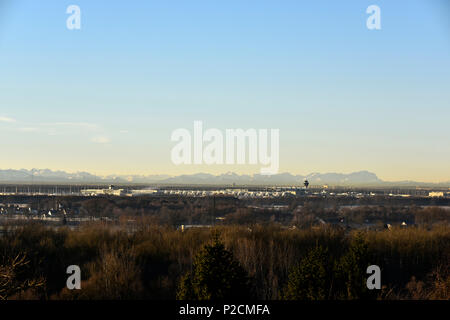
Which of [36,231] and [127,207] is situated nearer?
[36,231]

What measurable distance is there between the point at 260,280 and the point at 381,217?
8184cm

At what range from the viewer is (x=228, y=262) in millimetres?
27656

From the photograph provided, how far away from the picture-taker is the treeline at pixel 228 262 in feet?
99.5

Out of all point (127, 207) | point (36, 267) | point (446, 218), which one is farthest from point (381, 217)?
point (36, 267)

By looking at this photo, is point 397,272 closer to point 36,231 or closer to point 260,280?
point 260,280

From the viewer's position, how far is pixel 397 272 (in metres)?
57.4

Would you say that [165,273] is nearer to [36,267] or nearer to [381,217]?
[36,267]

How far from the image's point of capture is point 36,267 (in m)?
50.9

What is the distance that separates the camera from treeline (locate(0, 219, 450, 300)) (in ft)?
99.5

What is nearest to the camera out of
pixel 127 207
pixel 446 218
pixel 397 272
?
pixel 397 272
